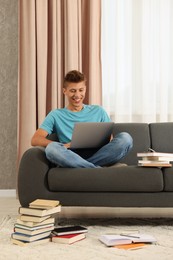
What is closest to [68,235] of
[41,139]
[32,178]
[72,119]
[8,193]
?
[32,178]

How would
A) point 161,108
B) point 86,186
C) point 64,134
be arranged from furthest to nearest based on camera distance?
point 161,108
point 64,134
point 86,186

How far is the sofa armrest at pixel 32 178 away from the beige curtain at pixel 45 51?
143 cm

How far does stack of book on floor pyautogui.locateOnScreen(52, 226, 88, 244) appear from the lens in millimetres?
2225

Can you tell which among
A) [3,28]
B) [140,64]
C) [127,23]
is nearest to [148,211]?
[140,64]

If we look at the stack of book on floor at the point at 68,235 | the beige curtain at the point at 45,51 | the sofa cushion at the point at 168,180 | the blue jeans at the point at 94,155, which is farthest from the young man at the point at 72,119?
the beige curtain at the point at 45,51

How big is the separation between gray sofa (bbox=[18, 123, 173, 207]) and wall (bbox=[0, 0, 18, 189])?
1.67 metres

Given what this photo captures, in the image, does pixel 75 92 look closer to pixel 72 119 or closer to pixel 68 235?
pixel 72 119

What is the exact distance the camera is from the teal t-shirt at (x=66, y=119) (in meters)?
3.29

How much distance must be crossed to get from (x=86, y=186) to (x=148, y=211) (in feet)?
2.77

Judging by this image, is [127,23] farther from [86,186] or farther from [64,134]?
[86,186]

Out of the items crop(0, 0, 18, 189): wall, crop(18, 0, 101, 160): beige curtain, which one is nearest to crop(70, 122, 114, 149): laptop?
crop(18, 0, 101, 160): beige curtain

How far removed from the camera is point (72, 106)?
11.1 feet

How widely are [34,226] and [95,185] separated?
1.90ft

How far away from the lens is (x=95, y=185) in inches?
105
